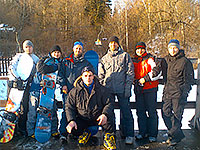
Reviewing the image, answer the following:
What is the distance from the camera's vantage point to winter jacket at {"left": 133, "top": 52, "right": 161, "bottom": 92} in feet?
9.12

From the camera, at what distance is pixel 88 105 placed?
2.68 metres

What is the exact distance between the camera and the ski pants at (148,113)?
9.42ft

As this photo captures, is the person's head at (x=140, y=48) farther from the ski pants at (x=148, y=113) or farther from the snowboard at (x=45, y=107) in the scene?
the snowboard at (x=45, y=107)

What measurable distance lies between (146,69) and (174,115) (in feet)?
2.77

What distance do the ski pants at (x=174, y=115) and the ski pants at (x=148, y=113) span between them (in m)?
0.17

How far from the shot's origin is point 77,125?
2.73m

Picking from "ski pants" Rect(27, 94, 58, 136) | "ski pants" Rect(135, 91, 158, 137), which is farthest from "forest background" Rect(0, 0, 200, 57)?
"ski pants" Rect(27, 94, 58, 136)

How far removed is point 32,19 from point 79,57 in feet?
88.1

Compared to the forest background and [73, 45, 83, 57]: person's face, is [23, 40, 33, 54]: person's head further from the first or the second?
the forest background

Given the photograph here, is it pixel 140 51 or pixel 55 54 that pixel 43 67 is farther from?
pixel 140 51

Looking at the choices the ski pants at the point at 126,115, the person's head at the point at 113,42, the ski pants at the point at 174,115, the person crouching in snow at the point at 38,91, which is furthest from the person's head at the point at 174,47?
the person crouching in snow at the point at 38,91

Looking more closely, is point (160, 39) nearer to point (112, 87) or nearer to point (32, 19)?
point (112, 87)

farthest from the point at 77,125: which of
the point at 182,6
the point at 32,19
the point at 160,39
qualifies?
the point at 32,19

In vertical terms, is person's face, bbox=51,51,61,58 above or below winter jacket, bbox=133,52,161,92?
above
